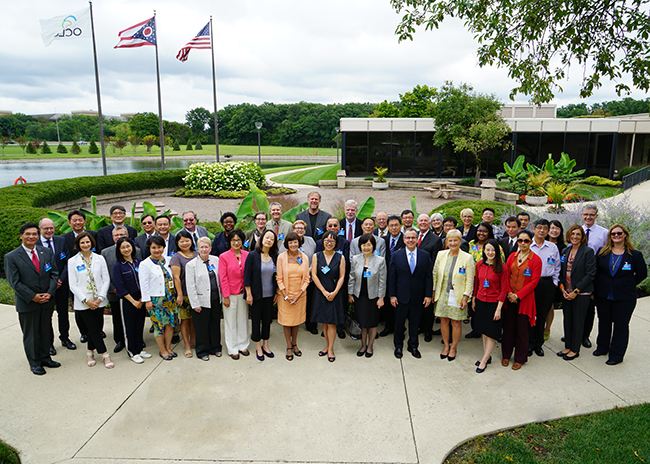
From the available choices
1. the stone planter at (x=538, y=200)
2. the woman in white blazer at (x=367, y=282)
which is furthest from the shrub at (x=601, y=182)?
the woman in white blazer at (x=367, y=282)

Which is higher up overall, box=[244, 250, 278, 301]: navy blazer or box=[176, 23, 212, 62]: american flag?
box=[176, 23, 212, 62]: american flag

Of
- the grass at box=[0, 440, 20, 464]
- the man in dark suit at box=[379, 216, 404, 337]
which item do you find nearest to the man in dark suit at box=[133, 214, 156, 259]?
the grass at box=[0, 440, 20, 464]

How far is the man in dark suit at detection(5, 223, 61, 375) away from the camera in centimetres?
533

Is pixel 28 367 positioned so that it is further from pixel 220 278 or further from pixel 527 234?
pixel 527 234

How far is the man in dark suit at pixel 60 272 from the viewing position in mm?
5926

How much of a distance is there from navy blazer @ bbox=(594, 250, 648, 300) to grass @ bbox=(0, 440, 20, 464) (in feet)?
21.0

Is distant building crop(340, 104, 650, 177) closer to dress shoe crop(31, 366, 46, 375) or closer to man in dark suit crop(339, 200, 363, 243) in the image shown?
man in dark suit crop(339, 200, 363, 243)

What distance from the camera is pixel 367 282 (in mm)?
5848

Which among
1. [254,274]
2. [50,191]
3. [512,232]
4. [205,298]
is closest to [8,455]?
[205,298]

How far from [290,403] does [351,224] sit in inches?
124

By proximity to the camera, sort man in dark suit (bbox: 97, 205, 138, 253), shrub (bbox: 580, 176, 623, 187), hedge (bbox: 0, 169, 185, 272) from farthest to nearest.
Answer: shrub (bbox: 580, 176, 623, 187), hedge (bbox: 0, 169, 185, 272), man in dark suit (bbox: 97, 205, 138, 253)

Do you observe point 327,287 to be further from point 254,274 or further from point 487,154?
point 487,154

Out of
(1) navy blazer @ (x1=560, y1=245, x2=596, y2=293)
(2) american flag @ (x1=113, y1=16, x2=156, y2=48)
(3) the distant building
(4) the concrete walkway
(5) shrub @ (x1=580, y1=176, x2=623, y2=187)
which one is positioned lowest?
(4) the concrete walkway

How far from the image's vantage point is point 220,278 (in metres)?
5.78
